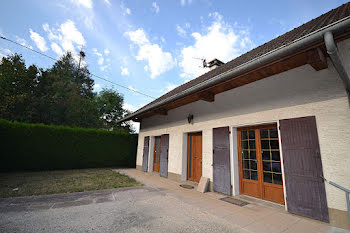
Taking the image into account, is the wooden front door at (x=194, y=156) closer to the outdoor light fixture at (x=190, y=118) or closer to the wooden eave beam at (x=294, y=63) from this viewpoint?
the outdoor light fixture at (x=190, y=118)

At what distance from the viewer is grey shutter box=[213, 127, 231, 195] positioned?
394 centimetres

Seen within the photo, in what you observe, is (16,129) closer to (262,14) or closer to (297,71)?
(297,71)

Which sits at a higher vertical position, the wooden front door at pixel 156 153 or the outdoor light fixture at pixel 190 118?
the outdoor light fixture at pixel 190 118

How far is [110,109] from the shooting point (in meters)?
19.5

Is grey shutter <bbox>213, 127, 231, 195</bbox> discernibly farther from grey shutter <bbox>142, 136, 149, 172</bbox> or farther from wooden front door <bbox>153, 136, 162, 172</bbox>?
grey shutter <bbox>142, 136, 149, 172</bbox>

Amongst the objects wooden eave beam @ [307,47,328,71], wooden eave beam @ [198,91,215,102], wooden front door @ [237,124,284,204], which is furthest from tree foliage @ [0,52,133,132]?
wooden eave beam @ [307,47,328,71]

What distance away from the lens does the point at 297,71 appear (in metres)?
3.03

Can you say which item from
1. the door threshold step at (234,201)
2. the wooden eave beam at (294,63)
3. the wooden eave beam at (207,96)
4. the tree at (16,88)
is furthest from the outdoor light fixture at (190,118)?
the tree at (16,88)

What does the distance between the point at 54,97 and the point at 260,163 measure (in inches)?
703

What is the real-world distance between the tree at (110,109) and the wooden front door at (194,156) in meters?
15.0

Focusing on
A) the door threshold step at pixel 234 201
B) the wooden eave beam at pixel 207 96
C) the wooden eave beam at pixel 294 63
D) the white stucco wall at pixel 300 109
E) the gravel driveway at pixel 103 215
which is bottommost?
the door threshold step at pixel 234 201

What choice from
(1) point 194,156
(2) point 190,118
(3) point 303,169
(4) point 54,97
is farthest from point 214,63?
(4) point 54,97

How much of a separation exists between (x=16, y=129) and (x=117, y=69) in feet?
17.8

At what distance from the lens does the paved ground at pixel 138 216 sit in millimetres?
2121
